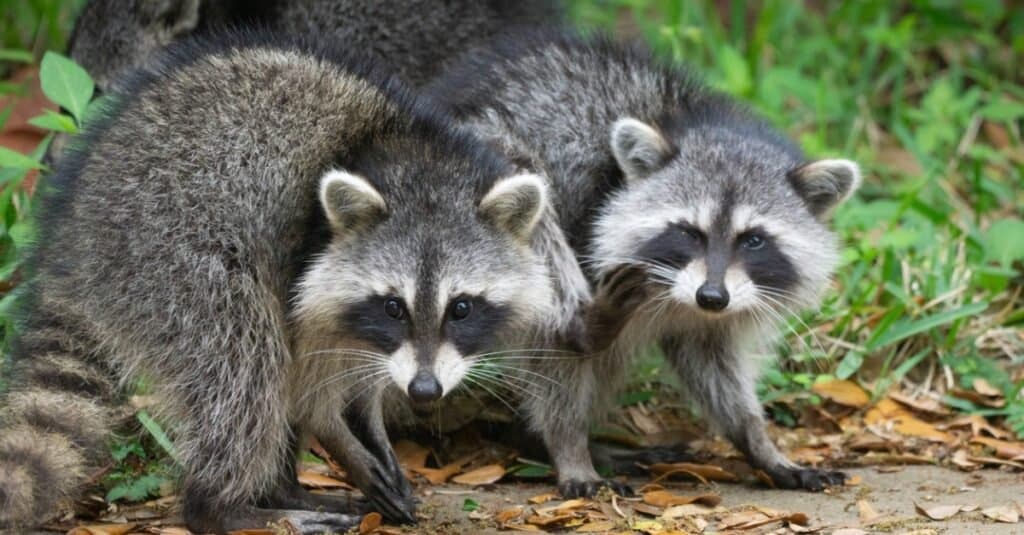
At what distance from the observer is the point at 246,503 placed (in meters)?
5.21

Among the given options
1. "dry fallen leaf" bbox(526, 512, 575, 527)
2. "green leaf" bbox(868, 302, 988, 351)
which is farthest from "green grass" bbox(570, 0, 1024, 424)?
"dry fallen leaf" bbox(526, 512, 575, 527)

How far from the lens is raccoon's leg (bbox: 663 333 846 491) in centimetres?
615

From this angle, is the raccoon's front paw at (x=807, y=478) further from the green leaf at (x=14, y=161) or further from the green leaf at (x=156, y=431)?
the green leaf at (x=14, y=161)

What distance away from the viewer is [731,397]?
6254 millimetres

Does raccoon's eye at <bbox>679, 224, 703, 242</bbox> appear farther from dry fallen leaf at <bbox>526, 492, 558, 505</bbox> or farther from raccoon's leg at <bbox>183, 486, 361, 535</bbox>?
raccoon's leg at <bbox>183, 486, 361, 535</bbox>

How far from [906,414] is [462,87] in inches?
101

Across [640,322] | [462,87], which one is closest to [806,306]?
[640,322]

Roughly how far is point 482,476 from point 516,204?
1.34 metres

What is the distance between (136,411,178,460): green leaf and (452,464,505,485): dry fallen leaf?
1.28m

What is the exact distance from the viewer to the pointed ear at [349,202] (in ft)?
16.8

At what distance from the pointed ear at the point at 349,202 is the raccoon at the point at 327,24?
214 centimetres

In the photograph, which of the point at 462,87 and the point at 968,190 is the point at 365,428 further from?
the point at 968,190

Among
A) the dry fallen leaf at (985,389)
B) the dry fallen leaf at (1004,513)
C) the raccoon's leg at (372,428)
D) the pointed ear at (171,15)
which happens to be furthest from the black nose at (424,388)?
the pointed ear at (171,15)

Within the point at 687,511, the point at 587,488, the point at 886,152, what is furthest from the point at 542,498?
the point at 886,152
